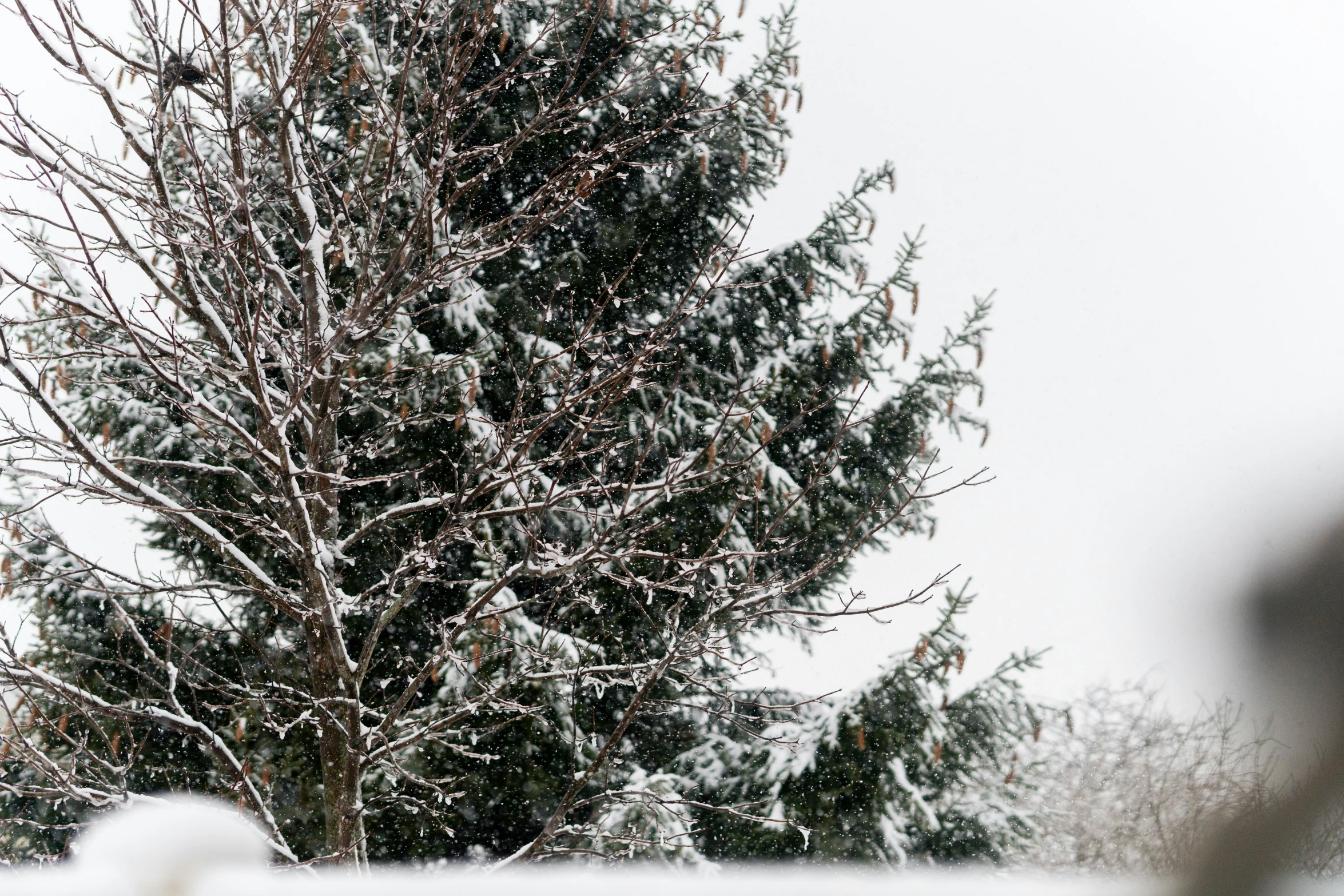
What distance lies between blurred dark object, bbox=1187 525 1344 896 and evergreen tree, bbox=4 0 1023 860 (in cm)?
291

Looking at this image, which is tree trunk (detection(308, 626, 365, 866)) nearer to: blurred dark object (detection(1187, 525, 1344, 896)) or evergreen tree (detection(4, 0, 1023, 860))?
evergreen tree (detection(4, 0, 1023, 860))

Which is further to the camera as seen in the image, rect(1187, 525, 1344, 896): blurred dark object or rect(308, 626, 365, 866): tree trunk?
rect(308, 626, 365, 866): tree trunk

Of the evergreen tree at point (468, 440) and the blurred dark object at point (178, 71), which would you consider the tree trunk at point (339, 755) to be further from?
the blurred dark object at point (178, 71)

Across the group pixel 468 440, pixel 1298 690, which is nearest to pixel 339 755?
pixel 468 440

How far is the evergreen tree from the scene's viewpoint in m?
4.18

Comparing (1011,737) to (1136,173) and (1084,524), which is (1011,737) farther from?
(1136,173)

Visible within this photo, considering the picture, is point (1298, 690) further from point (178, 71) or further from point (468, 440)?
point (468, 440)

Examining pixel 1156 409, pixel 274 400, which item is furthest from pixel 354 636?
pixel 1156 409

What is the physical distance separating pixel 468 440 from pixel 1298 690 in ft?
19.7

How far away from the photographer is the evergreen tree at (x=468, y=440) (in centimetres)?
418

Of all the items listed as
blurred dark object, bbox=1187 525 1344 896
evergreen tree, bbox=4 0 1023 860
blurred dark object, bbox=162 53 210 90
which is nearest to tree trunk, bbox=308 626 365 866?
evergreen tree, bbox=4 0 1023 860

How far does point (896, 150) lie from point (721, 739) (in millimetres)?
37235

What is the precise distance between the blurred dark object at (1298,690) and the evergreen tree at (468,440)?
2907 mm

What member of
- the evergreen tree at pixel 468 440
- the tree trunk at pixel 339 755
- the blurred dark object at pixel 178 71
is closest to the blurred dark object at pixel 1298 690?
the evergreen tree at pixel 468 440
